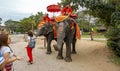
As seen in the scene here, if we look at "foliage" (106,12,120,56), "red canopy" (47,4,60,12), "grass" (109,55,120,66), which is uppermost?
"red canopy" (47,4,60,12)

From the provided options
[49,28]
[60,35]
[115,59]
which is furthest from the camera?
[49,28]

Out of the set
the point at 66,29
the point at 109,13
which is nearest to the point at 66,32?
the point at 66,29

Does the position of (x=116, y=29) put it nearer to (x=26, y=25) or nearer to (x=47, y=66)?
(x=47, y=66)

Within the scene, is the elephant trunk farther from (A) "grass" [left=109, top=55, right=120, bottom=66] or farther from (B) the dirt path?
(A) "grass" [left=109, top=55, right=120, bottom=66]

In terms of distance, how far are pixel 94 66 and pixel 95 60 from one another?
4.59 ft

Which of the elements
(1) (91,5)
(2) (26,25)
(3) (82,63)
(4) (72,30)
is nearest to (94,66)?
(3) (82,63)

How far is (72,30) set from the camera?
12.4 metres

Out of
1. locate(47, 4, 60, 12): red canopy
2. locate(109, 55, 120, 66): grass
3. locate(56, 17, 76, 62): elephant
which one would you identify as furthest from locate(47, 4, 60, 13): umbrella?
locate(109, 55, 120, 66): grass

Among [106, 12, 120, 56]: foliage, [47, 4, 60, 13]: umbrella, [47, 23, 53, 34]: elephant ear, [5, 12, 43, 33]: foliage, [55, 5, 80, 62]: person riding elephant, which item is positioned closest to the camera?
[55, 5, 80, 62]: person riding elephant

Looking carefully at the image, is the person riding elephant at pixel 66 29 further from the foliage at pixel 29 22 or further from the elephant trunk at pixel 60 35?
the foliage at pixel 29 22

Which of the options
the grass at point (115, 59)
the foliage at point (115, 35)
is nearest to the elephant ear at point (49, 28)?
the foliage at point (115, 35)

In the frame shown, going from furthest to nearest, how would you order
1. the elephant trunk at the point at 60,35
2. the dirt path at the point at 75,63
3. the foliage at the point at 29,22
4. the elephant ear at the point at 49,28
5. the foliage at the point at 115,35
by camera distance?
1. the foliage at the point at 29,22
2. the elephant ear at the point at 49,28
3. the foliage at the point at 115,35
4. the elephant trunk at the point at 60,35
5. the dirt path at the point at 75,63

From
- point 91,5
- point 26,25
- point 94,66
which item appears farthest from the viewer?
point 26,25

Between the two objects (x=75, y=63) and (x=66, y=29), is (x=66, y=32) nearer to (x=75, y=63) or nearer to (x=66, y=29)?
(x=66, y=29)
